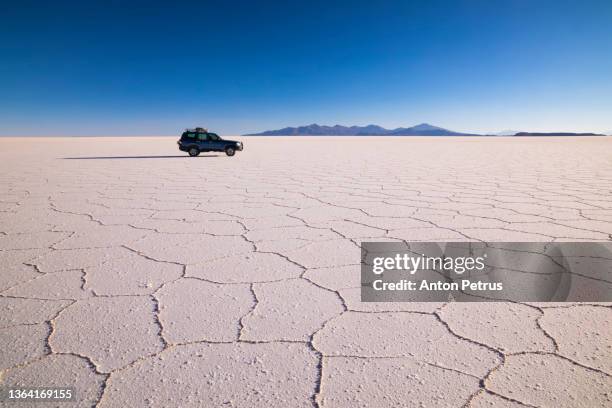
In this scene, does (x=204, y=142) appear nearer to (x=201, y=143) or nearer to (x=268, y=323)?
(x=201, y=143)

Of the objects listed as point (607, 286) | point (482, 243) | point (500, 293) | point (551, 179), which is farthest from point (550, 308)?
point (551, 179)

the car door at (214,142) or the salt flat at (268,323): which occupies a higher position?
the car door at (214,142)

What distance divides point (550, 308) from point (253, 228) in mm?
2155

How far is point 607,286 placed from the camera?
1876 millimetres

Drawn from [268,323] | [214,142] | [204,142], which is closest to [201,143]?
[204,142]

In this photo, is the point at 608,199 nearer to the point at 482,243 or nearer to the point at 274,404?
the point at 482,243

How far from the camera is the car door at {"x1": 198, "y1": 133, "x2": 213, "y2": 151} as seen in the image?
40.8ft

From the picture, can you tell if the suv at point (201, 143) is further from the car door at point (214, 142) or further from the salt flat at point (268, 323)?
the salt flat at point (268, 323)

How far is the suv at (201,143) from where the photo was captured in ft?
40.8

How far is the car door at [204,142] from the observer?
40.8 feet

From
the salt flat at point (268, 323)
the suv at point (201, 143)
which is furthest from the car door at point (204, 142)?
the salt flat at point (268, 323)

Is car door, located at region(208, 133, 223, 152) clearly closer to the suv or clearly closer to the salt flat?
the suv

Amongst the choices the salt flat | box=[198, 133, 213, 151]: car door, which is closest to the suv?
box=[198, 133, 213, 151]: car door

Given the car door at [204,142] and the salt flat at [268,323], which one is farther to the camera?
the car door at [204,142]
